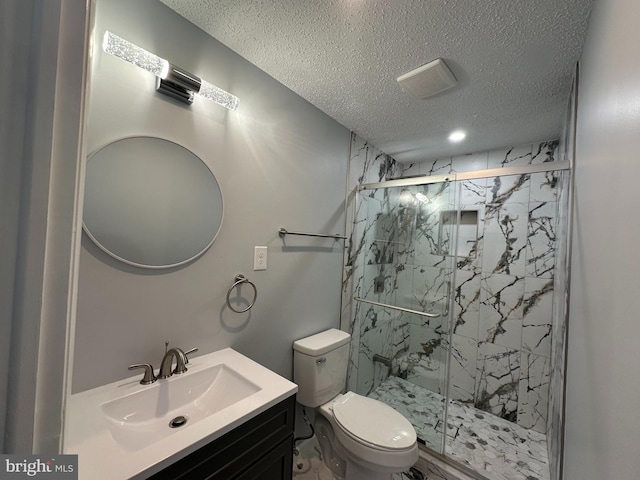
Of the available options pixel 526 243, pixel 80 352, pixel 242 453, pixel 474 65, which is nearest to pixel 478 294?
pixel 526 243

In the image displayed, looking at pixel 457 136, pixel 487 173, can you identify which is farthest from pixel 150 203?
pixel 457 136

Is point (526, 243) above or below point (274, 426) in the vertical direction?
above

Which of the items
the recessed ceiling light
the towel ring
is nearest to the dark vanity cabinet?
the towel ring

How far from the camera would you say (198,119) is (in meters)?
1.19

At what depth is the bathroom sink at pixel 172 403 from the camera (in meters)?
0.88

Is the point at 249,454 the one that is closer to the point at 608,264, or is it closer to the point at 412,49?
the point at 608,264

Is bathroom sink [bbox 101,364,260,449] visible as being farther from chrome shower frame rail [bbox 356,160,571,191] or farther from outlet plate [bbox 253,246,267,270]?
chrome shower frame rail [bbox 356,160,571,191]

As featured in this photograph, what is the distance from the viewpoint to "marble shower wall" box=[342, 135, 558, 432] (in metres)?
1.96

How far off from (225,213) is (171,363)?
722 mm

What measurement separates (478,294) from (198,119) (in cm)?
251

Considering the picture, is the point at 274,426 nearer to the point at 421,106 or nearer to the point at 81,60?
the point at 81,60

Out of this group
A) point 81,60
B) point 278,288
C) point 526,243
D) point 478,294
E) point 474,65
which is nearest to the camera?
point 81,60

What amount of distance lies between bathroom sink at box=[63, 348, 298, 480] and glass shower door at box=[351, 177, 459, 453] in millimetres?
1268

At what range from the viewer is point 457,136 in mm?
2051
